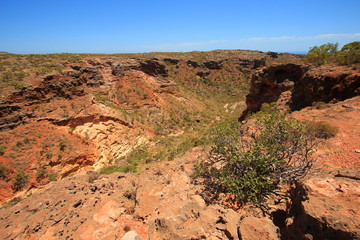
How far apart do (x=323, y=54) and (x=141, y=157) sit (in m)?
21.3

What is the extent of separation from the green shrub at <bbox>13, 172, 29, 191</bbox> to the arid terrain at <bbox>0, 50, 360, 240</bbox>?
5cm

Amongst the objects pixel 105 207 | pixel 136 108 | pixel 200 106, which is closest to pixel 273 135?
pixel 105 207

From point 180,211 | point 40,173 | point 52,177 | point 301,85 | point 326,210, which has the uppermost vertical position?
point 301,85

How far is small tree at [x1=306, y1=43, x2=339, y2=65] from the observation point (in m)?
19.2

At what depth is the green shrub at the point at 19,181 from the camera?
11742 mm

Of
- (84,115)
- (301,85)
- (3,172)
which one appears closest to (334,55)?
(301,85)

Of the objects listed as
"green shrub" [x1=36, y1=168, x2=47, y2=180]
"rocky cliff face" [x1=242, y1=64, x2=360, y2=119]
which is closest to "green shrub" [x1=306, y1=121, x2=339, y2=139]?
"rocky cliff face" [x1=242, y1=64, x2=360, y2=119]

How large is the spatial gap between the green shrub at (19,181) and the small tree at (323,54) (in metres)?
26.6

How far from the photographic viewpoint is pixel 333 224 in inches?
139

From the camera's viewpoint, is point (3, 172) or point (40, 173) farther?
point (40, 173)

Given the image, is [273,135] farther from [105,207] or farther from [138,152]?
[138,152]

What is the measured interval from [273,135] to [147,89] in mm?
23719

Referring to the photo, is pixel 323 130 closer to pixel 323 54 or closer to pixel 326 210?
pixel 326 210

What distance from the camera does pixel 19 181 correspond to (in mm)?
Result: 11883
